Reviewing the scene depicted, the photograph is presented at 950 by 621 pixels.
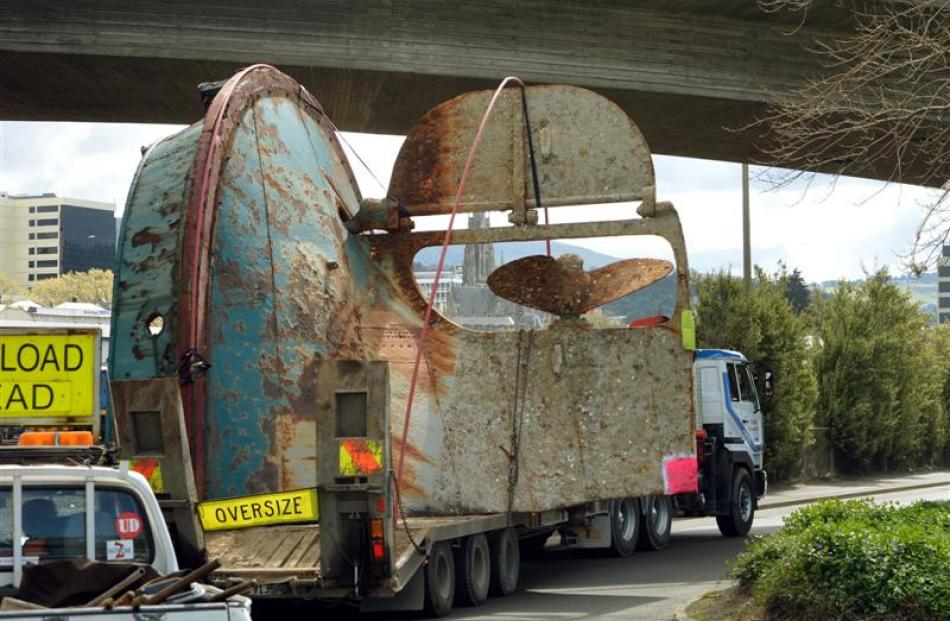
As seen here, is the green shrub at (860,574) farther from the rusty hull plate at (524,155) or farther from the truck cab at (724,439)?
the truck cab at (724,439)

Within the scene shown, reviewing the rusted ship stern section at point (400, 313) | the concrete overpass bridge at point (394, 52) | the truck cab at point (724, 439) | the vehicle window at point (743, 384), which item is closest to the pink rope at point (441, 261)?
the rusted ship stern section at point (400, 313)

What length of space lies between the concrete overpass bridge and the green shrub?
36.5ft

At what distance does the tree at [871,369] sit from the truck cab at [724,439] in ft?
57.7

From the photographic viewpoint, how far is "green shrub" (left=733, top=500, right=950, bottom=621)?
1066 cm

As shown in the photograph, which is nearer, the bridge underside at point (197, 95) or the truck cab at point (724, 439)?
the bridge underside at point (197, 95)

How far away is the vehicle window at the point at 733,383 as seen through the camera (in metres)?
24.2

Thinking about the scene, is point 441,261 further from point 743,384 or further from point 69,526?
point 743,384

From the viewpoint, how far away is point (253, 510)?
11.6 metres

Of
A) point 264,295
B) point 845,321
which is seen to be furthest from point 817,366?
point 264,295

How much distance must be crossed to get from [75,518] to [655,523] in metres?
15.7

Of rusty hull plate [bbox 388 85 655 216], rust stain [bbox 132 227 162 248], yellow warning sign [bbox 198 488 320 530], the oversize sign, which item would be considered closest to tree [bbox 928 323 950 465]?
rusty hull plate [bbox 388 85 655 216]

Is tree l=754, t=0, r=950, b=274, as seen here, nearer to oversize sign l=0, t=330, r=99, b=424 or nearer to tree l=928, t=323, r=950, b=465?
oversize sign l=0, t=330, r=99, b=424

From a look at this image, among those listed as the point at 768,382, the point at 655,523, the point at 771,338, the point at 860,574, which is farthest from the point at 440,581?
the point at 771,338

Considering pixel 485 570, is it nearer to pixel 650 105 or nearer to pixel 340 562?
pixel 340 562
